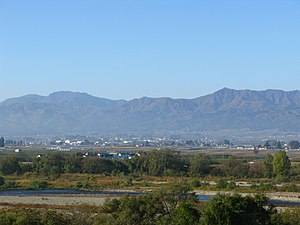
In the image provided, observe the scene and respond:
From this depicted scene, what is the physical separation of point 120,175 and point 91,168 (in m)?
5.23

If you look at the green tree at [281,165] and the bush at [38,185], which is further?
the green tree at [281,165]

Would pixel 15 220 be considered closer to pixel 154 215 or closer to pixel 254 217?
pixel 154 215

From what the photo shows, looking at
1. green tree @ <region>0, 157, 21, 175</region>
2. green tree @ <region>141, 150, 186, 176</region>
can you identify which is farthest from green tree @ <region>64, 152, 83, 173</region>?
green tree @ <region>141, 150, 186, 176</region>

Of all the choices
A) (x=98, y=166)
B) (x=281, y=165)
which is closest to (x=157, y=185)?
(x=281, y=165)

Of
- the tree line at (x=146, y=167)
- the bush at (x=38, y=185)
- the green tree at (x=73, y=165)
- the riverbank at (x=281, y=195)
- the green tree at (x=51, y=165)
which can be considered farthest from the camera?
the green tree at (x=73, y=165)

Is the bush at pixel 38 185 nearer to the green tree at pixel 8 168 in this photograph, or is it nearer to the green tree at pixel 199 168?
the green tree at pixel 8 168

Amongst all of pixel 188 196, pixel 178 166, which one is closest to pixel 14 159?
pixel 178 166

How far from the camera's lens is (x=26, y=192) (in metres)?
46.7

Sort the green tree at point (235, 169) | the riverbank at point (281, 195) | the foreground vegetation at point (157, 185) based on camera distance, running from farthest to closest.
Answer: the green tree at point (235, 169) < the riverbank at point (281, 195) < the foreground vegetation at point (157, 185)

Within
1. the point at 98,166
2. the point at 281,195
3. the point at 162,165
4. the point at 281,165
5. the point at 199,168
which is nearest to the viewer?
the point at 281,195

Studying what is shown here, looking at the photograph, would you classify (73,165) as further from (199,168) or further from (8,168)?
(199,168)

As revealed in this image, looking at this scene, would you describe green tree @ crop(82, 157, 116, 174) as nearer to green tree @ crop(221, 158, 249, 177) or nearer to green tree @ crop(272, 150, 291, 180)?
green tree @ crop(221, 158, 249, 177)

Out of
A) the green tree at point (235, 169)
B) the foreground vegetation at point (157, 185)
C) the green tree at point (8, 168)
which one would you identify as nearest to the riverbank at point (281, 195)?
the foreground vegetation at point (157, 185)

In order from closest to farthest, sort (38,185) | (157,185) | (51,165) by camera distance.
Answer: (157,185) < (38,185) < (51,165)
